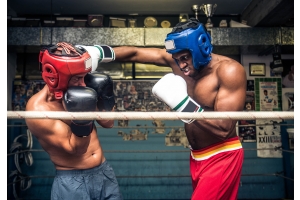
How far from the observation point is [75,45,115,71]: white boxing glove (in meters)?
1.44

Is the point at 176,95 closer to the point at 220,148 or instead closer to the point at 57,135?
the point at 220,148

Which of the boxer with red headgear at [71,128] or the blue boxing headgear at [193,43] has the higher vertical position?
the blue boxing headgear at [193,43]

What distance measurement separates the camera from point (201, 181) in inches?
57.0

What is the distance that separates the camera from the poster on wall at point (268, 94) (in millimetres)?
3850

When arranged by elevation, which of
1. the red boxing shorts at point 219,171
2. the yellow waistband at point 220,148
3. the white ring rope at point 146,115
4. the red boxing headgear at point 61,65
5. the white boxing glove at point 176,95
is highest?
the red boxing headgear at point 61,65

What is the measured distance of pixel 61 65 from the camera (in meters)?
1.20

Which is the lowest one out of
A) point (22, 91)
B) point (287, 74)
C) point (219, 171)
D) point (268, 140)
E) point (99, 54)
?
point (268, 140)

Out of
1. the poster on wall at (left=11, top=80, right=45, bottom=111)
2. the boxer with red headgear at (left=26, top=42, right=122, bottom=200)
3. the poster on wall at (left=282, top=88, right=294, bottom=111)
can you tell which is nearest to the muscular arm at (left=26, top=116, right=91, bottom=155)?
the boxer with red headgear at (left=26, top=42, right=122, bottom=200)

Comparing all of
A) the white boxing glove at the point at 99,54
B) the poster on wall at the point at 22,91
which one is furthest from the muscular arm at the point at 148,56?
the poster on wall at the point at 22,91

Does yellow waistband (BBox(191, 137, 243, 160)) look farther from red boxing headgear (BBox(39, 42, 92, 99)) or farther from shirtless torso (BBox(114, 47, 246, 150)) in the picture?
red boxing headgear (BBox(39, 42, 92, 99))

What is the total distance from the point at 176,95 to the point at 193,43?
32 cm

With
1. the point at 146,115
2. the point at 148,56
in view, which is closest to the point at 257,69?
the point at 148,56

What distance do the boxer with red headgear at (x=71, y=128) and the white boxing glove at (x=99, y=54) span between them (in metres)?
0.10

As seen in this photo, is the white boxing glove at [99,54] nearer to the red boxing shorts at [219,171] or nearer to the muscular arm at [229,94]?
the muscular arm at [229,94]
